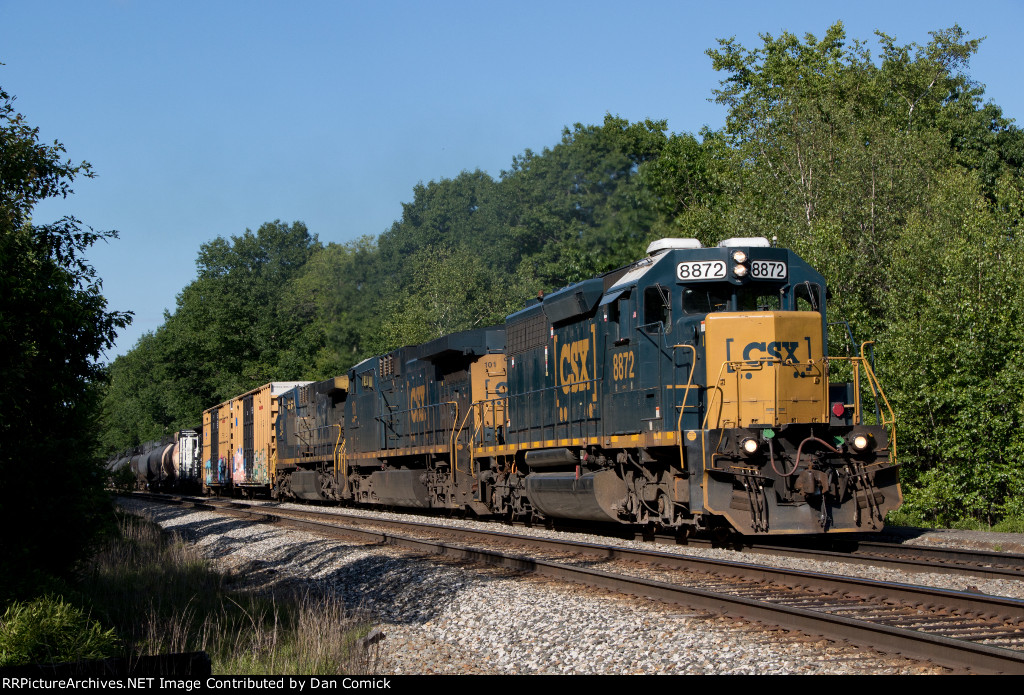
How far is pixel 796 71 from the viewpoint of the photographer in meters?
41.1

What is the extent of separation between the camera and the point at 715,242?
91.4ft

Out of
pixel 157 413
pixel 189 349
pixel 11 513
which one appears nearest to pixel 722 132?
pixel 189 349

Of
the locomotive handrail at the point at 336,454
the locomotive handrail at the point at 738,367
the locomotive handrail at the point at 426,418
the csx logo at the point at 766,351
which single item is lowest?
the locomotive handrail at the point at 336,454

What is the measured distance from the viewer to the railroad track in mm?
6129

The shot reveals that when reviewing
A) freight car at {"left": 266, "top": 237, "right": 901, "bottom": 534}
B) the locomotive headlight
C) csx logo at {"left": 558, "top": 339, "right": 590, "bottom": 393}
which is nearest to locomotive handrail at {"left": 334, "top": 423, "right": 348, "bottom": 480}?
freight car at {"left": 266, "top": 237, "right": 901, "bottom": 534}

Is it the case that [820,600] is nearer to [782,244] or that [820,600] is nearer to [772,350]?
[772,350]

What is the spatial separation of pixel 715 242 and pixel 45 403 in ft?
72.1

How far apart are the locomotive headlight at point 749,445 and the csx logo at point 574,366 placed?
3421 millimetres

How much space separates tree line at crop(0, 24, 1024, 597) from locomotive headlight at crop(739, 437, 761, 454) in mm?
7020

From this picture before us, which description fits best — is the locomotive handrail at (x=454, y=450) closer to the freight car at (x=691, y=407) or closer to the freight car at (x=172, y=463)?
the freight car at (x=691, y=407)

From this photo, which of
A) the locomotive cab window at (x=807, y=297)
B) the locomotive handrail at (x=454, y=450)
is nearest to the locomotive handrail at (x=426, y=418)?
the locomotive handrail at (x=454, y=450)

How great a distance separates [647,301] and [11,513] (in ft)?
25.6

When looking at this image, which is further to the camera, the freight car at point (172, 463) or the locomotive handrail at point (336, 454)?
the freight car at point (172, 463)

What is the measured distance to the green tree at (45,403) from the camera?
→ 26.4 ft
